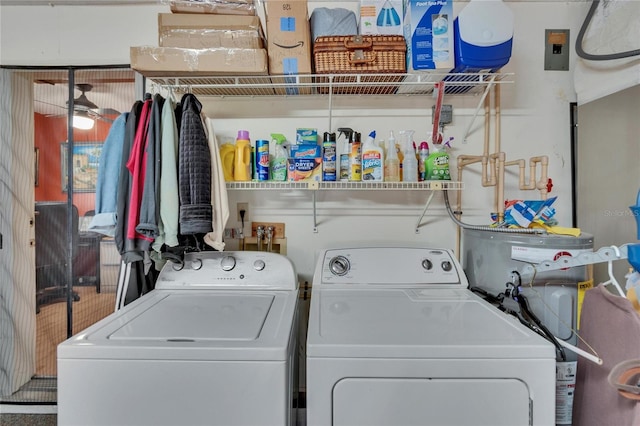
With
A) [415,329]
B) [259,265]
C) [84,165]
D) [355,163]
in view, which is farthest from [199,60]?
[415,329]

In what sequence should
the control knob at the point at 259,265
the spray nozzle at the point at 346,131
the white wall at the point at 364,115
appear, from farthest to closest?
the white wall at the point at 364,115 < the spray nozzle at the point at 346,131 < the control knob at the point at 259,265

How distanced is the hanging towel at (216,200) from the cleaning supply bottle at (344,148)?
25.4 inches

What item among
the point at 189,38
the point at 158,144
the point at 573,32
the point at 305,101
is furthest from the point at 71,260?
the point at 573,32

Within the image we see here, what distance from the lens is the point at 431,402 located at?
917 mm

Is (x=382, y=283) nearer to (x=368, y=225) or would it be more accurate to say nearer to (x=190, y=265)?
(x=368, y=225)

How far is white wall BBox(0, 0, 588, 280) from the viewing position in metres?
1.92

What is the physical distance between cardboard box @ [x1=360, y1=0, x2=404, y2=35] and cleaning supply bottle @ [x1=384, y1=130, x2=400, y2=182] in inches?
21.6

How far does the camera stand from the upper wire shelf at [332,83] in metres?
1.63

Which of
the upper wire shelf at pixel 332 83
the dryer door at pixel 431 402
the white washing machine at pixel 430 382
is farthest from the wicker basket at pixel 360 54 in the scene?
the dryer door at pixel 431 402

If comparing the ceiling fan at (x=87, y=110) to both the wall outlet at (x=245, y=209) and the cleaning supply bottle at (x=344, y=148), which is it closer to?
the wall outlet at (x=245, y=209)

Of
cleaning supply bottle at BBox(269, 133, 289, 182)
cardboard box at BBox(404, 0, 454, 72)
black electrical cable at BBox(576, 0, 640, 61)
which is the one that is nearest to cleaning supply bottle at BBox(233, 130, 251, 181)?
cleaning supply bottle at BBox(269, 133, 289, 182)

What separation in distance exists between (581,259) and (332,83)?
4.42ft

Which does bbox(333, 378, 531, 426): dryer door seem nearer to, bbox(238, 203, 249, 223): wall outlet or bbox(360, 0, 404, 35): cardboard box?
bbox(238, 203, 249, 223): wall outlet

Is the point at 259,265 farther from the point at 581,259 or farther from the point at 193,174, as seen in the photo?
the point at 581,259
